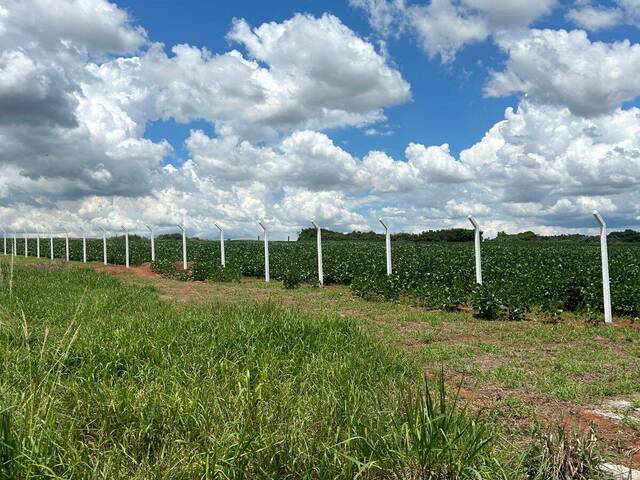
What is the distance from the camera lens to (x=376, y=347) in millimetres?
6270

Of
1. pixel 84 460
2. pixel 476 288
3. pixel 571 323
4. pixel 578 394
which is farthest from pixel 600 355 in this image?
pixel 84 460

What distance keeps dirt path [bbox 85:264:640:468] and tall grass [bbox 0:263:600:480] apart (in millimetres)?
703

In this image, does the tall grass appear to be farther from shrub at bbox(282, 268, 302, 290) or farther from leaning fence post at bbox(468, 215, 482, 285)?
shrub at bbox(282, 268, 302, 290)

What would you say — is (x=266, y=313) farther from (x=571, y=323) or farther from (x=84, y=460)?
(x=571, y=323)

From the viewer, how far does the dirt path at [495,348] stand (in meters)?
4.55

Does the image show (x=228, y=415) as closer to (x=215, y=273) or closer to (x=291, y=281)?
(x=291, y=281)

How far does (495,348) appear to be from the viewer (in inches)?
312

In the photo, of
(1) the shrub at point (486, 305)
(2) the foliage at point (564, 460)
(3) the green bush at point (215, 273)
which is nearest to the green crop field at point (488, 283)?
(1) the shrub at point (486, 305)

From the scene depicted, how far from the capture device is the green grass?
2.99m

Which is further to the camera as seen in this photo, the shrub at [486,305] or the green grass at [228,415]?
the shrub at [486,305]

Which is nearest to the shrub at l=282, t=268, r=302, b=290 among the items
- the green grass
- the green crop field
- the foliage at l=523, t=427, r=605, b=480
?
the green crop field

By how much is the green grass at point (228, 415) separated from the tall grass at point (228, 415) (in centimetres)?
1

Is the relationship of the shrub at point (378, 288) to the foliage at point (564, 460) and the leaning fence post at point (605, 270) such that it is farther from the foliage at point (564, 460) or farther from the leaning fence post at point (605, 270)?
the foliage at point (564, 460)

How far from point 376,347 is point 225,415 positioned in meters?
2.81
